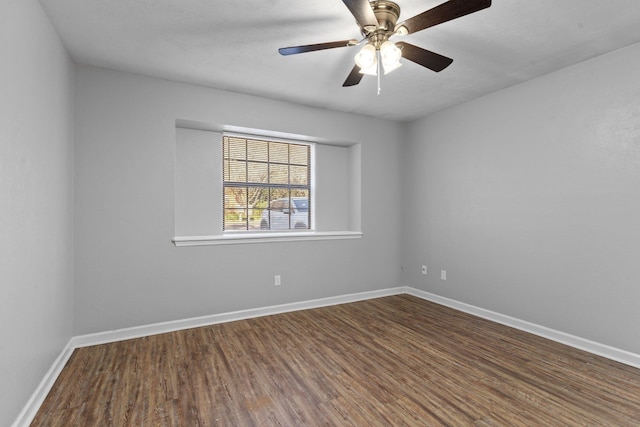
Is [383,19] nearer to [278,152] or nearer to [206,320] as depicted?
[278,152]

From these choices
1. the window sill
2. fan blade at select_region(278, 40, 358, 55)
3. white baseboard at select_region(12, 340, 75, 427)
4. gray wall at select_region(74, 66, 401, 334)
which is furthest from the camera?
the window sill

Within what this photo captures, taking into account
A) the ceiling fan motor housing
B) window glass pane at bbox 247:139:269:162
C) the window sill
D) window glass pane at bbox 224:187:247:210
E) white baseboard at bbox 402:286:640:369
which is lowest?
white baseboard at bbox 402:286:640:369

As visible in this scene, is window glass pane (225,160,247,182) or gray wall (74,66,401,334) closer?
gray wall (74,66,401,334)

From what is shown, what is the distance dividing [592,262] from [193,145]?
159 inches

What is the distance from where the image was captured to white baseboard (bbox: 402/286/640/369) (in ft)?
8.16

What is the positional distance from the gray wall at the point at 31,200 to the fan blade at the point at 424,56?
84.3 inches

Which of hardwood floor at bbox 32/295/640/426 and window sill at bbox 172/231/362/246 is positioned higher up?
window sill at bbox 172/231/362/246

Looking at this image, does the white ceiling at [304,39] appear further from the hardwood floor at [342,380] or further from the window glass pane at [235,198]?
the hardwood floor at [342,380]

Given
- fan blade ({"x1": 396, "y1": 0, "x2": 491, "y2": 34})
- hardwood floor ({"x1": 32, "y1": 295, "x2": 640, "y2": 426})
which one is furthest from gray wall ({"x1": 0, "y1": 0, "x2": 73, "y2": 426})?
fan blade ({"x1": 396, "y1": 0, "x2": 491, "y2": 34})

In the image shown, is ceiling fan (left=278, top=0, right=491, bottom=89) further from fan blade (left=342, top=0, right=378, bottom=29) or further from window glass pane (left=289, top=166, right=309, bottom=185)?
window glass pane (left=289, top=166, right=309, bottom=185)

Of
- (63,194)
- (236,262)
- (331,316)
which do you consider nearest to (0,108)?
(63,194)

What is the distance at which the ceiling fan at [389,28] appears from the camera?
5.21ft

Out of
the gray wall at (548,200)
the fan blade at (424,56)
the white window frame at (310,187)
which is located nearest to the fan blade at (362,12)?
the fan blade at (424,56)

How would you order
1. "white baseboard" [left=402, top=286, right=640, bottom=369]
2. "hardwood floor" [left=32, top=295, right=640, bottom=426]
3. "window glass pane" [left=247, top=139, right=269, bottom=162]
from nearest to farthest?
"hardwood floor" [left=32, top=295, right=640, bottom=426], "white baseboard" [left=402, top=286, right=640, bottom=369], "window glass pane" [left=247, top=139, right=269, bottom=162]
